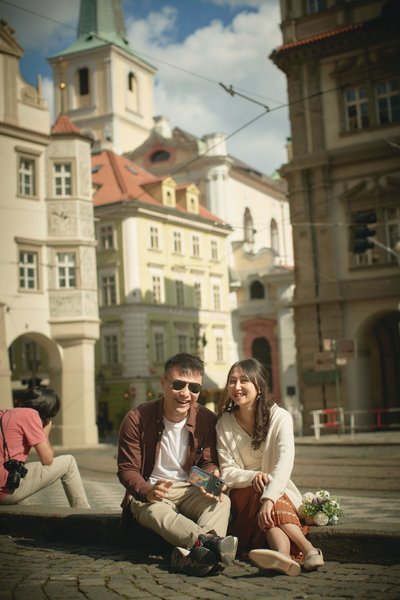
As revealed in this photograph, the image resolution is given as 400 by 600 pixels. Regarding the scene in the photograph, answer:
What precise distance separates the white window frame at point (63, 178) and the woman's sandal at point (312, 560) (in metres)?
26.4

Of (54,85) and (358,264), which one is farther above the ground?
(54,85)

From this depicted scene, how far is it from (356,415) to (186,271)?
21563 mm

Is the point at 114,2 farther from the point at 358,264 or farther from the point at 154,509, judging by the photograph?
the point at 154,509

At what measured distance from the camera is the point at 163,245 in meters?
45.9

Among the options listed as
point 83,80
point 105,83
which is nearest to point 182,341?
point 105,83

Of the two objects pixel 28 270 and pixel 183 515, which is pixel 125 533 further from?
pixel 28 270

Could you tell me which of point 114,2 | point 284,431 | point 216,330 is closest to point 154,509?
point 284,431

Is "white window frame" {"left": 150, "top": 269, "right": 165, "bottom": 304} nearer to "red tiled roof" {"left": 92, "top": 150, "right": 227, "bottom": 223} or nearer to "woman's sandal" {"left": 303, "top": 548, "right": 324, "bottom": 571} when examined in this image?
"red tiled roof" {"left": 92, "top": 150, "right": 227, "bottom": 223}

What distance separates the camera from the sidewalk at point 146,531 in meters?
5.04

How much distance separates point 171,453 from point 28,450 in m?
1.43

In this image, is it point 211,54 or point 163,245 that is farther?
point 163,245

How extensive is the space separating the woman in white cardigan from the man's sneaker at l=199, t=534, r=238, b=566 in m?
0.24

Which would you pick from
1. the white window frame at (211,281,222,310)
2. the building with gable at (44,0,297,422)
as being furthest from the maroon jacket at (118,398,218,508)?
the white window frame at (211,281,222,310)

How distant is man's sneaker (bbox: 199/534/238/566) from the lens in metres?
4.88
